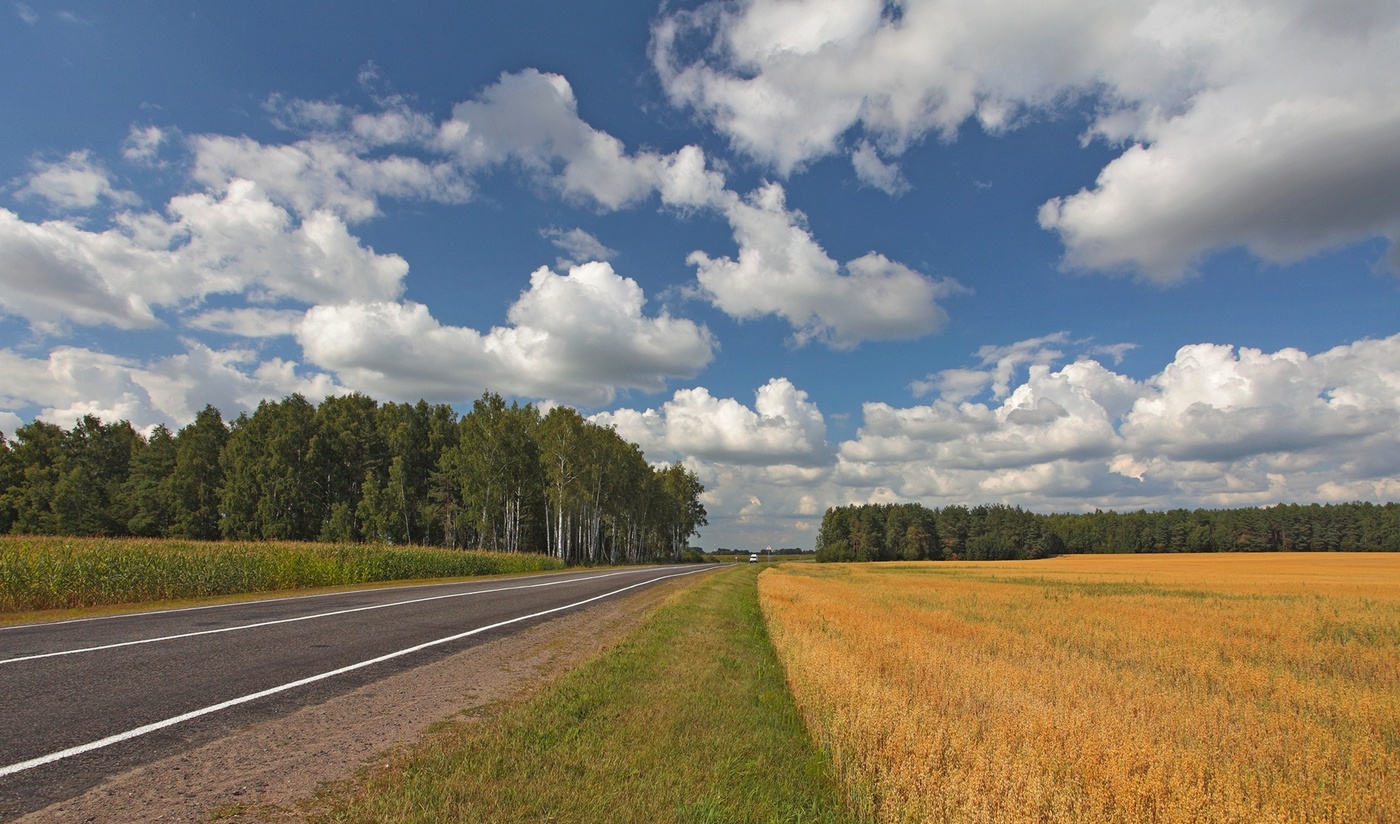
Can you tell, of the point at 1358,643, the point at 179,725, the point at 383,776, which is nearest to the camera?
the point at 383,776

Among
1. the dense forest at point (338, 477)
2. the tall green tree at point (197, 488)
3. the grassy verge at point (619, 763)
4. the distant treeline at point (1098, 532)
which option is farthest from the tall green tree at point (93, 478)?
the distant treeline at point (1098, 532)

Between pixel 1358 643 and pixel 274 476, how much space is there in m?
74.0

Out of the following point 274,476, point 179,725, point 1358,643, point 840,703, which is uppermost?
point 274,476

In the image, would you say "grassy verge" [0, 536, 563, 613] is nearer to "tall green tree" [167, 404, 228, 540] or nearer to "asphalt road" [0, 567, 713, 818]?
"asphalt road" [0, 567, 713, 818]

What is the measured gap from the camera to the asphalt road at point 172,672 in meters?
5.02

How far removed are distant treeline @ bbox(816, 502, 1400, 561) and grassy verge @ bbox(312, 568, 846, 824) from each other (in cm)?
13702

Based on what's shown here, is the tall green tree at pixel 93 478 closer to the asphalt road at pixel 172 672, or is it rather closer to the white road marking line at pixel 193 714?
the asphalt road at pixel 172 672

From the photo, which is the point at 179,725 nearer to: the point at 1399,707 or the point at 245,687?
the point at 245,687

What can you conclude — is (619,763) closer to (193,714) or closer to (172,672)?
(193,714)

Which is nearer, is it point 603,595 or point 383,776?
point 383,776

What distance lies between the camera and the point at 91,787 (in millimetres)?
4418

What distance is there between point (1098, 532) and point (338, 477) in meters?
159

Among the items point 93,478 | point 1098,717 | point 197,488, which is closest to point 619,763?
point 1098,717

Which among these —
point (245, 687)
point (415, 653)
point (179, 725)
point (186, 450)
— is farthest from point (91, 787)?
point (186, 450)
